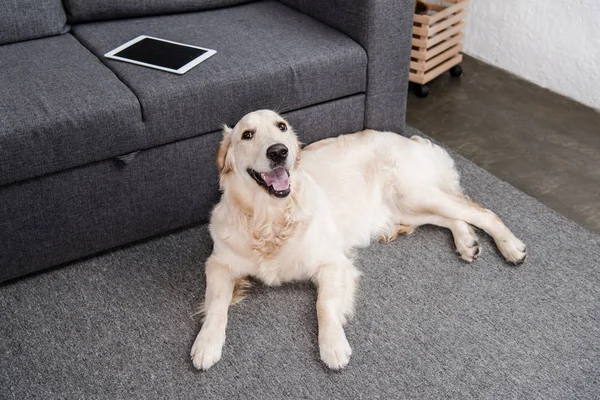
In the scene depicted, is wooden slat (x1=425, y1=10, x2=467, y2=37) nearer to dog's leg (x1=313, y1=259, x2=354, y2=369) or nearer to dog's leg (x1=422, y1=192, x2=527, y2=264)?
dog's leg (x1=422, y1=192, x2=527, y2=264)

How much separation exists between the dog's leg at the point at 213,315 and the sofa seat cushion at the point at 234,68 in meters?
0.52

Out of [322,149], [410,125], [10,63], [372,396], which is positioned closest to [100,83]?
[10,63]

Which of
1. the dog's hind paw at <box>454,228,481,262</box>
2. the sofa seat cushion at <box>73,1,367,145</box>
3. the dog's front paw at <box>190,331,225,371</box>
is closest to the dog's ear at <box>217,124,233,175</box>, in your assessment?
the sofa seat cushion at <box>73,1,367,145</box>

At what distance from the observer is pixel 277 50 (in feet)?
7.58

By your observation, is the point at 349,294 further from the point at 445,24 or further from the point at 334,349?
the point at 445,24

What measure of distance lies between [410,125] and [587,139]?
0.84 m

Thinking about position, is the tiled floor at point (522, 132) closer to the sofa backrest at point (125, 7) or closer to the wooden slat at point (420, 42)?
the wooden slat at point (420, 42)

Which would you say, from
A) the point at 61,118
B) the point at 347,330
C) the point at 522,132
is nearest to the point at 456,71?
the point at 522,132

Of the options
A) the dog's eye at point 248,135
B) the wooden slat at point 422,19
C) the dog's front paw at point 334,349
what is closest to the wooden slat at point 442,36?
the wooden slat at point 422,19

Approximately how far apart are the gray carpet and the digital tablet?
0.66 metres

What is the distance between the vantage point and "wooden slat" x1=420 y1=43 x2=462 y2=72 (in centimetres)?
329

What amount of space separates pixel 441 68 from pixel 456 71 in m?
0.16

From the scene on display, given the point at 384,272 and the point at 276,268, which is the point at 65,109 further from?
the point at 384,272

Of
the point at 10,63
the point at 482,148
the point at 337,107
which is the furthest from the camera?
the point at 482,148
